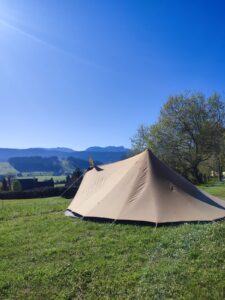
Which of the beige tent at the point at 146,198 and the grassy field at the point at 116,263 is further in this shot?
the beige tent at the point at 146,198

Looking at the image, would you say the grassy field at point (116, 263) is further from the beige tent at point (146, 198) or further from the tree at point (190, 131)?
the tree at point (190, 131)

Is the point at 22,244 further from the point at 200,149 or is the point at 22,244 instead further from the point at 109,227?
the point at 200,149

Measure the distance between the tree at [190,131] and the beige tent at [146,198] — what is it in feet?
93.7

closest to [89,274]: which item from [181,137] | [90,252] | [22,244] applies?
[90,252]

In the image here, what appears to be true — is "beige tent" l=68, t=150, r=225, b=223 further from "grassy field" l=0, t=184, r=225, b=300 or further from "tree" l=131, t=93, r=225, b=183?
"tree" l=131, t=93, r=225, b=183

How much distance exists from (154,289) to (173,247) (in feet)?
6.66

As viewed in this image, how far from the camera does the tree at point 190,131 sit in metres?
39.7

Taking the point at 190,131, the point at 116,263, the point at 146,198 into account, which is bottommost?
the point at 116,263

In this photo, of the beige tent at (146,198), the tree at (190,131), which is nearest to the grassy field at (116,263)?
the beige tent at (146,198)

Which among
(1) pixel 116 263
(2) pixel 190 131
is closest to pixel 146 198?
(1) pixel 116 263

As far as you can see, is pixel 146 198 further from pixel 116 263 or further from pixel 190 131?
pixel 190 131

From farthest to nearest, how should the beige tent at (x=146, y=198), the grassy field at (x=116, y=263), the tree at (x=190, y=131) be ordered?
the tree at (x=190, y=131) → the beige tent at (x=146, y=198) → the grassy field at (x=116, y=263)

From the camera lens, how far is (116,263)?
6.43 metres

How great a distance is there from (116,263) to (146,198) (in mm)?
4033
